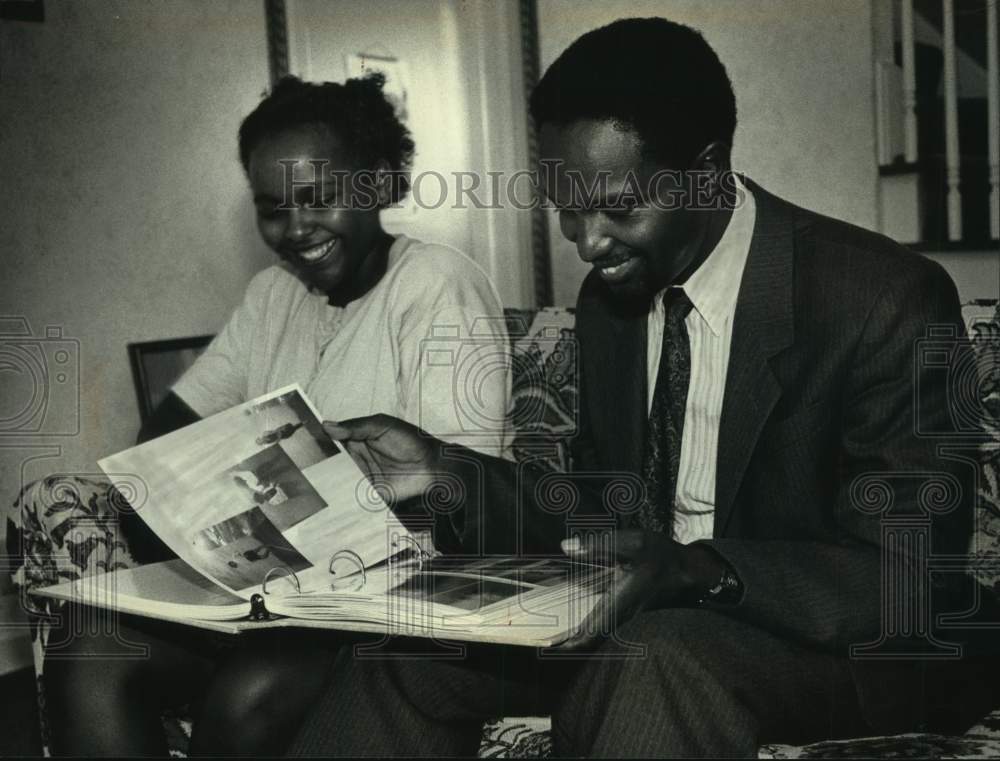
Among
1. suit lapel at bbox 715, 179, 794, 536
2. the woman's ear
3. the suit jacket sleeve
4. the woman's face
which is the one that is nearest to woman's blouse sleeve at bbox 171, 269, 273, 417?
the woman's face

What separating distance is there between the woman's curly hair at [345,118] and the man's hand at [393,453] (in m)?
0.49

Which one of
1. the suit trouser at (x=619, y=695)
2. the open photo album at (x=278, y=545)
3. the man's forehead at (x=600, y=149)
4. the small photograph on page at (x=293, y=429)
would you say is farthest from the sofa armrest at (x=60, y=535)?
the man's forehead at (x=600, y=149)

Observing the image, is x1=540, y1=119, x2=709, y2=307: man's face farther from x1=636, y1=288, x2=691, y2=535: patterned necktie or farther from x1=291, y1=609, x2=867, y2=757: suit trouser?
x1=291, y1=609, x2=867, y2=757: suit trouser

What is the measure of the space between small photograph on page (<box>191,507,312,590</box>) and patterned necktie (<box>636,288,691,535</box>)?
1.22 ft

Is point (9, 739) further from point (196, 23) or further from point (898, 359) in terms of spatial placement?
point (898, 359)

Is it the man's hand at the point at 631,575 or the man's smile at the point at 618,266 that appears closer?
the man's hand at the point at 631,575

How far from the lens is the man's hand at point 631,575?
32.1 inches

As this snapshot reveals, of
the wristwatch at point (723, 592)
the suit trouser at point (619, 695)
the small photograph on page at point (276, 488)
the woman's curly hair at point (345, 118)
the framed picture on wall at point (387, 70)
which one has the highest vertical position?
the framed picture on wall at point (387, 70)

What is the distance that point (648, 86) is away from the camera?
104cm

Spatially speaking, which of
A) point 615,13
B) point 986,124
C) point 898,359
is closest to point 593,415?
point 898,359

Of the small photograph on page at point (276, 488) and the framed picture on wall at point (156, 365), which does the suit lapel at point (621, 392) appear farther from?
the framed picture on wall at point (156, 365)

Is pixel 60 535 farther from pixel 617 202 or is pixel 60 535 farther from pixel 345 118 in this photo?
pixel 617 202

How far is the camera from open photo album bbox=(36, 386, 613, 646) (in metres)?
0.89

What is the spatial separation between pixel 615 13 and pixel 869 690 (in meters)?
1.26
